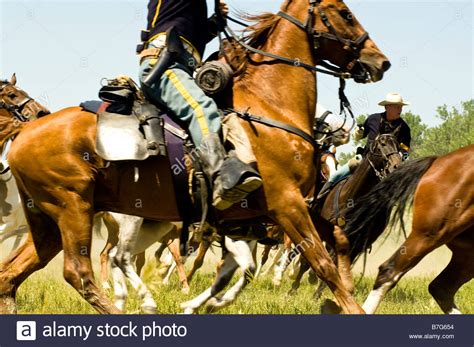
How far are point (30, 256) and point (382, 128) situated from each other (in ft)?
17.8

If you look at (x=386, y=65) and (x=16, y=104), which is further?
(x=16, y=104)

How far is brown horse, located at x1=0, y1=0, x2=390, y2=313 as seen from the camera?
21.7 ft

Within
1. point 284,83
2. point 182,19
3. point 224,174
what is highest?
point 182,19

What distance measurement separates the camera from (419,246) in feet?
24.8

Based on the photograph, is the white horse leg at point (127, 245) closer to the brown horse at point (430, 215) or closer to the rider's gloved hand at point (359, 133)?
the brown horse at point (430, 215)

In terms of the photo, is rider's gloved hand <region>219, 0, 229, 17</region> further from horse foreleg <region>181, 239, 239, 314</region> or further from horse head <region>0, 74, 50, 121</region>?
horse head <region>0, 74, 50, 121</region>

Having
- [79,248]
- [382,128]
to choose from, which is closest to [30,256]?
[79,248]

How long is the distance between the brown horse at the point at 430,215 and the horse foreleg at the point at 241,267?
1.11 m

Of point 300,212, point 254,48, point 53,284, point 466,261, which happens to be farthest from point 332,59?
point 53,284

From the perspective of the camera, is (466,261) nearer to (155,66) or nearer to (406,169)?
(406,169)

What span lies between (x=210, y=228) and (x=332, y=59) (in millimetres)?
1785

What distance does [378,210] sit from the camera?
27.5 feet

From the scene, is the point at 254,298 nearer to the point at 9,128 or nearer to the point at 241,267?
the point at 241,267

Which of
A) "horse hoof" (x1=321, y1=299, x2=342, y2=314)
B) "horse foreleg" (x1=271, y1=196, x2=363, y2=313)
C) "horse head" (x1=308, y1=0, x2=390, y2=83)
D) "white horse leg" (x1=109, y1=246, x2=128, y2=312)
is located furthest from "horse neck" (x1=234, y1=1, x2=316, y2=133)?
"white horse leg" (x1=109, y1=246, x2=128, y2=312)
